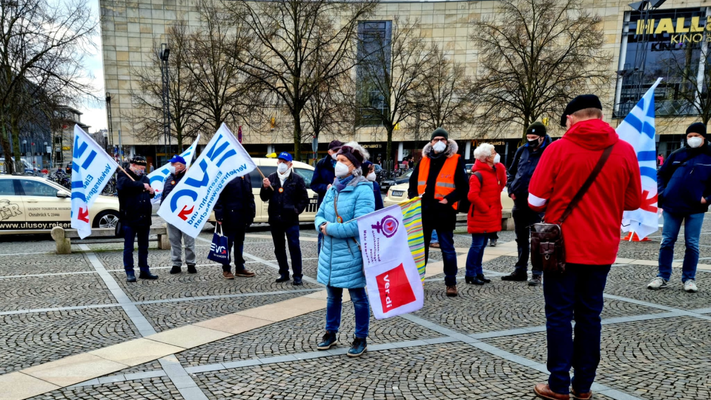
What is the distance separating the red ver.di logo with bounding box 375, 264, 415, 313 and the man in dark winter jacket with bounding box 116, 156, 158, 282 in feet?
14.7

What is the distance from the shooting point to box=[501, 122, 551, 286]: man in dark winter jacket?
20.6 feet

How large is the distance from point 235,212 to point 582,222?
5.25 meters

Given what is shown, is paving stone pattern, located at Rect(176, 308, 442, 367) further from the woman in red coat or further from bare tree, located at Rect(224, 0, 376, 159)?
bare tree, located at Rect(224, 0, 376, 159)

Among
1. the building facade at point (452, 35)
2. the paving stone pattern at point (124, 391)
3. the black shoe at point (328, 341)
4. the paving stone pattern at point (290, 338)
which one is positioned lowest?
the paving stone pattern at point (290, 338)

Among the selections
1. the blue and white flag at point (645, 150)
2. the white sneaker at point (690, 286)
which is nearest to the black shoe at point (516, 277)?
the blue and white flag at point (645, 150)

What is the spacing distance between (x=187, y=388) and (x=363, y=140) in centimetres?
4994

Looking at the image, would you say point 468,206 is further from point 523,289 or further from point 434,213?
point 523,289

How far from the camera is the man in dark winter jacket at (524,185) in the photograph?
6.29m

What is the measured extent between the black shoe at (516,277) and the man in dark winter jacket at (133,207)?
5.17m

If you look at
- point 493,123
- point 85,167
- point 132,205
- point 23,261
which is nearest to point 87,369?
point 132,205

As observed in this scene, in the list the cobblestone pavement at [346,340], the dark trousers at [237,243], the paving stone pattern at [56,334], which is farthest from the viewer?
the dark trousers at [237,243]

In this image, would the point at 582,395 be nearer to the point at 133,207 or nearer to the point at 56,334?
the point at 56,334

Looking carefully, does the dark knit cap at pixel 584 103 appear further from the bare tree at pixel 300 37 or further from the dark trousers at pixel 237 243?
the bare tree at pixel 300 37

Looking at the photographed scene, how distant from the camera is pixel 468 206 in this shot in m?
6.38
